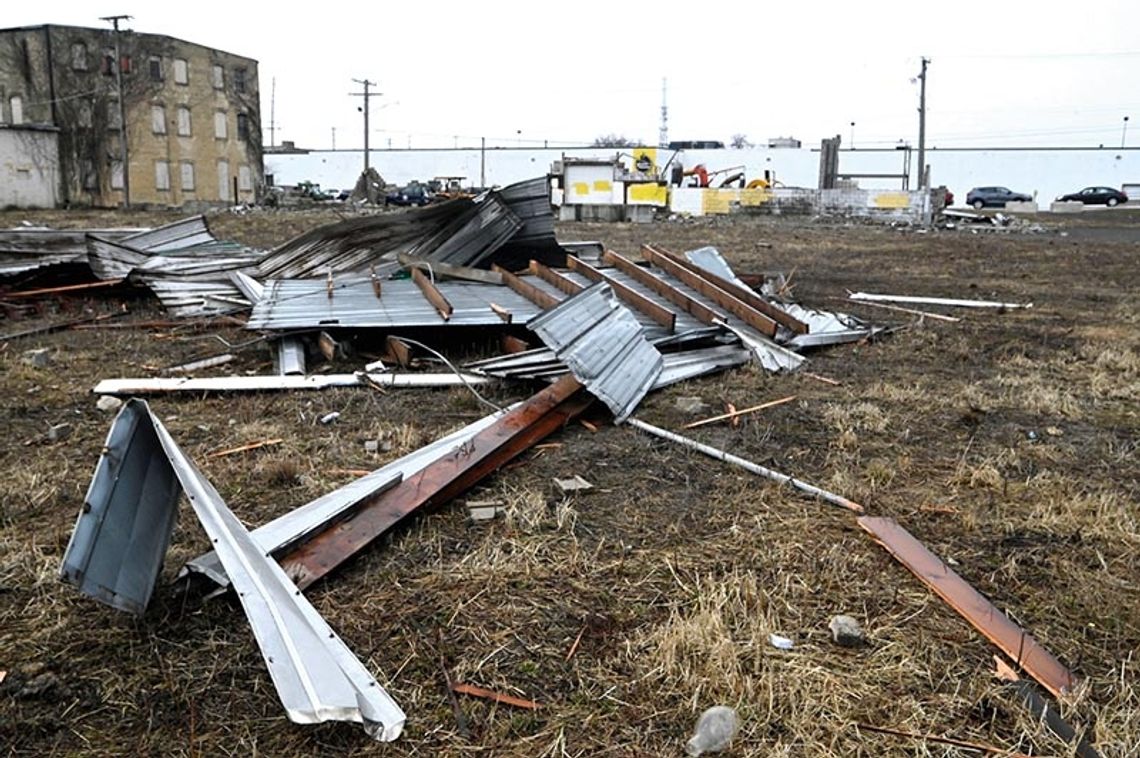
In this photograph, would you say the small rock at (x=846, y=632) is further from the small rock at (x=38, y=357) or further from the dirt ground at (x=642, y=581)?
the small rock at (x=38, y=357)

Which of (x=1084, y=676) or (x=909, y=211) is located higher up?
(x=909, y=211)

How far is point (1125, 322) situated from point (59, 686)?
10.9m

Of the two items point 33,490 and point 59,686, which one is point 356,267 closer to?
point 33,490

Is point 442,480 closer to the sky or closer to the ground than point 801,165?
closer to the ground

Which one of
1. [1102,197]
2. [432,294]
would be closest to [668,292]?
[432,294]

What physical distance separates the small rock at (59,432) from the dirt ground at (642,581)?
0.9 inches

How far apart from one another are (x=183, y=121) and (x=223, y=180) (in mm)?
3933

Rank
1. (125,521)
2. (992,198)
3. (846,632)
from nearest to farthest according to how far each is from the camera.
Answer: (125,521) → (846,632) → (992,198)

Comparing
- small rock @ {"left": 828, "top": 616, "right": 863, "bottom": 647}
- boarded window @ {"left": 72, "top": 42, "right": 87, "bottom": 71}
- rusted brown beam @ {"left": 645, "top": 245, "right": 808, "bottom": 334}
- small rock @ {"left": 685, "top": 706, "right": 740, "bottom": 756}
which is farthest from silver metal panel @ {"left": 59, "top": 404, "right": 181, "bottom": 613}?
boarded window @ {"left": 72, "top": 42, "right": 87, "bottom": 71}

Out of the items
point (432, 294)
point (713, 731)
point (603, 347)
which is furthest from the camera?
point (432, 294)

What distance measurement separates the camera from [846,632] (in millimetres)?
2943

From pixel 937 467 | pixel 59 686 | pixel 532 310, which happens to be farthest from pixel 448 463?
pixel 532 310

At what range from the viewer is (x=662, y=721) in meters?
2.54

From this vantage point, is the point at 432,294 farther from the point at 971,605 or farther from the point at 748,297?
the point at 971,605
